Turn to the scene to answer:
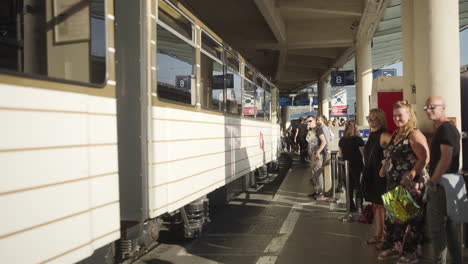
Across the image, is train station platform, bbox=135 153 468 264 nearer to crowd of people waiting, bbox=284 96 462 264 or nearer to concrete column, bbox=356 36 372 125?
crowd of people waiting, bbox=284 96 462 264

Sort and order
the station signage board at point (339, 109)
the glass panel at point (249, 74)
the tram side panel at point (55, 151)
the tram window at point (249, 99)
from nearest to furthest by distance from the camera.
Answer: the tram side panel at point (55, 151), the tram window at point (249, 99), the glass panel at point (249, 74), the station signage board at point (339, 109)

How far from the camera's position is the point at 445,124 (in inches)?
169

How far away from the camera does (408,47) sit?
733 cm

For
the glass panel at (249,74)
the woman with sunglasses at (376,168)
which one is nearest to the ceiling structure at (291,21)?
the glass panel at (249,74)

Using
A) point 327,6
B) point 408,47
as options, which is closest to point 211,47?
point 408,47

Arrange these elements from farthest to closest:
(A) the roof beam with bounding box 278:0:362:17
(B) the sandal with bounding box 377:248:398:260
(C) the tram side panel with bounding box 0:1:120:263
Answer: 1. (A) the roof beam with bounding box 278:0:362:17
2. (B) the sandal with bounding box 377:248:398:260
3. (C) the tram side panel with bounding box 0:1:120:263

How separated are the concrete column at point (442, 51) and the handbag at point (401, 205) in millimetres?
1615

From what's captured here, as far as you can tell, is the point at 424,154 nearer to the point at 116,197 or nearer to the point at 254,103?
the point at 116,197

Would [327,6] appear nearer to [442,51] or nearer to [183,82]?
[442,51]

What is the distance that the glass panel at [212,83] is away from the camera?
618 centimetres

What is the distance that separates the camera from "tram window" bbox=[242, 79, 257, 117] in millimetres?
9346

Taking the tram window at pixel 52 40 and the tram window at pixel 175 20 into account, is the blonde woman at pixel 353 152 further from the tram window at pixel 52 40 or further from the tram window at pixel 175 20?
the tram window at pixel 52 40

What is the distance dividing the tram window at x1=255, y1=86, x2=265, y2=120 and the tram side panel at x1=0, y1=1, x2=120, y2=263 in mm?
7398

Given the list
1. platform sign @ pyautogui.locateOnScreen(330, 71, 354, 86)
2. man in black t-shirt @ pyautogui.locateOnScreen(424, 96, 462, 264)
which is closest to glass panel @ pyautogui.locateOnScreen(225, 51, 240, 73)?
man in black t-shirt @ pyautogui.locateOnScreen(424, 96, 462, 264)
